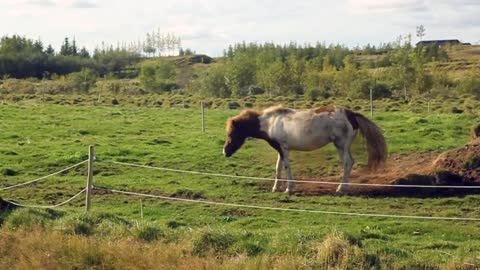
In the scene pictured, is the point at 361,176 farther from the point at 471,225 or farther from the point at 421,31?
the point at 421,31

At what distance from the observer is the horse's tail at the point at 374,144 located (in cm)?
1681

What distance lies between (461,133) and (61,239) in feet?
49.6

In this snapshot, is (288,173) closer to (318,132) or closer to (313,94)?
(318,132)

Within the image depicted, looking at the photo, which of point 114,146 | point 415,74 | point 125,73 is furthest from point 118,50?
point 114,146

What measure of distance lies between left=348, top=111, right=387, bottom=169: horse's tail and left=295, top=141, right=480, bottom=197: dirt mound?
31 centimetres

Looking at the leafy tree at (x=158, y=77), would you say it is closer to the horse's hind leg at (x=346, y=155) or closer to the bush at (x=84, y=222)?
the horse's hind leg at (x=346, y=155)

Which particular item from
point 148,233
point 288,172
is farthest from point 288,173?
point 148,233

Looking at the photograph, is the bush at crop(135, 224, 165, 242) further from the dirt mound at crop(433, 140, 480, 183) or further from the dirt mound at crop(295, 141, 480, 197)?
the dirt mound at crop(433, 140, 480, 183)

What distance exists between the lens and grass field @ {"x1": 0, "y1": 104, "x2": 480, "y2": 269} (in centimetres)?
948

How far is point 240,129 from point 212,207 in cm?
375

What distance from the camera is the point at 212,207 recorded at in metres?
14.5

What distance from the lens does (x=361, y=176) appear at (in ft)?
56.1

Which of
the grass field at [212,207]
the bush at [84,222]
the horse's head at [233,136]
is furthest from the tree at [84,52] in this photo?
the bush at [84,222]

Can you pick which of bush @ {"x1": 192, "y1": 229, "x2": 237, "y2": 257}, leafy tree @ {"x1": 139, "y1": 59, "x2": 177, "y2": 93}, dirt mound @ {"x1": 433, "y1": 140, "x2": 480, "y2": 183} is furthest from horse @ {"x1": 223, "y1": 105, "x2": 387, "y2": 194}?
leafy tree @ {"x1": 139, "y1": 59, "x2": 177, "y2": 93}
